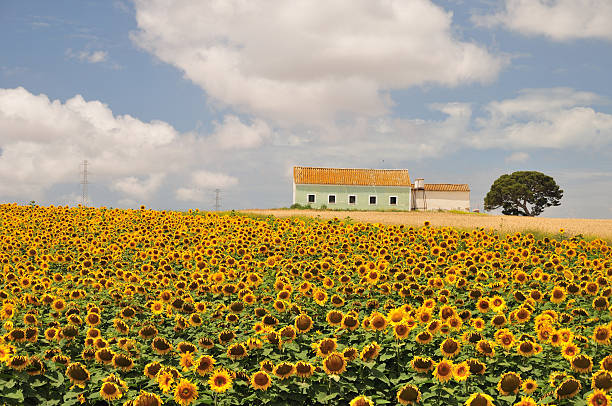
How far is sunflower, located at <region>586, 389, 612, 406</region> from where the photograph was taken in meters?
4.53

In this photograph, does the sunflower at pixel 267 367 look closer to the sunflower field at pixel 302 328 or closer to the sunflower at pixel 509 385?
the sunflower field at pixel 302 328

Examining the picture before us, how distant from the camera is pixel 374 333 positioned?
6430mm

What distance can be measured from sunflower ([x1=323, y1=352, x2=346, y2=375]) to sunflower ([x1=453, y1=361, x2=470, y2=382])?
1146 millimetres

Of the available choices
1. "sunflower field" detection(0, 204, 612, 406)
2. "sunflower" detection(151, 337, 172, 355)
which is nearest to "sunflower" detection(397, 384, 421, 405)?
"sunflower field" detection(0, 204, 612, 406)

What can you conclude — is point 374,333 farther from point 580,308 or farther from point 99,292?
point 99,292

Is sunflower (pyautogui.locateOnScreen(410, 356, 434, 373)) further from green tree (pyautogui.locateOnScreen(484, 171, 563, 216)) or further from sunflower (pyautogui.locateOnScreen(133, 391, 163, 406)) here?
green tree (pyautogui.locateOnScreen(484, 171, 563, 216))

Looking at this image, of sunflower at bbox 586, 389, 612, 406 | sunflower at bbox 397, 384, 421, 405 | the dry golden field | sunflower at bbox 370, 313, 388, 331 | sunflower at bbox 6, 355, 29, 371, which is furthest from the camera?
the dry golden field

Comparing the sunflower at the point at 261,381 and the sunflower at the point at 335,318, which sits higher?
the sunflower at the point at 335,318

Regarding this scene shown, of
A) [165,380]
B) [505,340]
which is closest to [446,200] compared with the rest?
[505,340]

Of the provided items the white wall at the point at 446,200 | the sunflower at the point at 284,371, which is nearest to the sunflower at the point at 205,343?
the sunflower at the point at 284,371

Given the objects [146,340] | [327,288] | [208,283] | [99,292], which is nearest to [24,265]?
[99,292]

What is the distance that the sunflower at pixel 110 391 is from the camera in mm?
4914

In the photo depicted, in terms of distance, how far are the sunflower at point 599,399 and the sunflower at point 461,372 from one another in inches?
41.7

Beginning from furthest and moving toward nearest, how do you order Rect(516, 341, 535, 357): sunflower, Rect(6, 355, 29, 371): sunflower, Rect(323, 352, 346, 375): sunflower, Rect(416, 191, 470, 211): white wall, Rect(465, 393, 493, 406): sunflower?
Rect(416, 191, 470, 211): white wall → Rect(516, 341, 535, 357): sunflower → Rect(6, 355, 29, 371): sunflower → Rect(323, 352, 346, 375): sunflower → Rect(465, 393, 493, 406): sunflower
